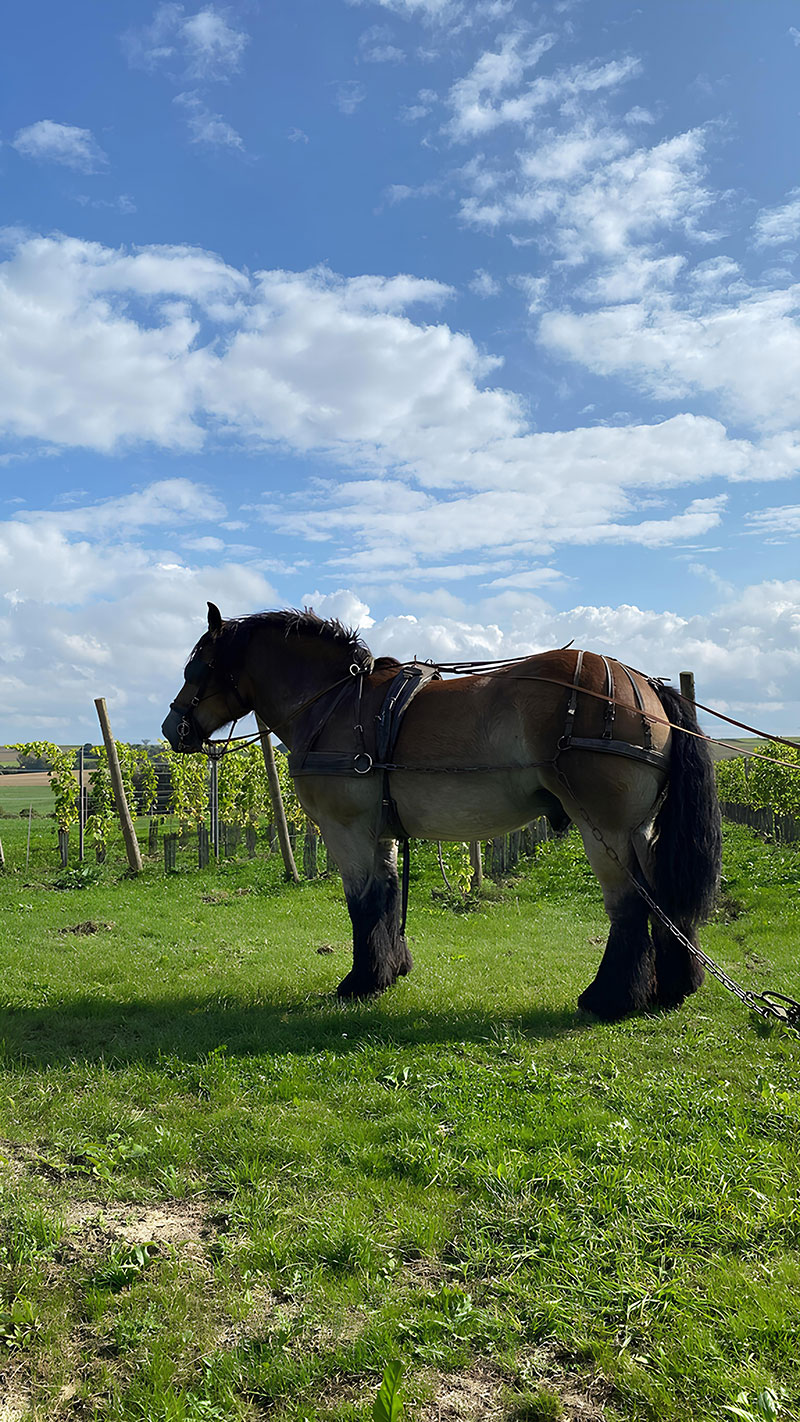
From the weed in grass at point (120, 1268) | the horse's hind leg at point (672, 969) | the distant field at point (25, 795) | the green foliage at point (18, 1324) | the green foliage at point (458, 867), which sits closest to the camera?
the green foliage at point (18, 1324)

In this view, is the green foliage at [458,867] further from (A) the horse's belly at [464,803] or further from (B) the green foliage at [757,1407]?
(B) the green foliage at [757,1407]

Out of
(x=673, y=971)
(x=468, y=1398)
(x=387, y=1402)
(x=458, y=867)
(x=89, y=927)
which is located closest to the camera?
(x=387, y=1402)

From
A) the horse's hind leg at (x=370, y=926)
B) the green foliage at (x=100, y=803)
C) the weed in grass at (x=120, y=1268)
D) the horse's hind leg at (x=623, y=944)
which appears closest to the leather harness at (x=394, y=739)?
the horse's hind leg at (x=370, y=926)

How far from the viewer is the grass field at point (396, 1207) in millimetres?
2426

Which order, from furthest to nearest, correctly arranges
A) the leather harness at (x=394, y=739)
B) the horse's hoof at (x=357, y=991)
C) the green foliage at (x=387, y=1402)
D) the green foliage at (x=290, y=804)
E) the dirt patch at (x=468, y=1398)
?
the green foliage at (x=290, y=804), the horse's hoof at (x=357, y=991), the leather harness at (x=394, y=739), the dirt patch at (x=468, y=1398), the green foliage at (x=387, y=1402)

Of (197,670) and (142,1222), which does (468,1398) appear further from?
(197,670)

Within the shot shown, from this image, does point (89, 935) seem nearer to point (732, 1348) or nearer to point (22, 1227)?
point (22, 1227)

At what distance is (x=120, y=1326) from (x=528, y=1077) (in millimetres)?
2539

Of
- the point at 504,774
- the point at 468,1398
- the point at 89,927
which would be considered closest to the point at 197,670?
the point at 504,774

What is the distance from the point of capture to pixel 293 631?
23.0 ft

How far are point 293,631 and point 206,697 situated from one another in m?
1.00

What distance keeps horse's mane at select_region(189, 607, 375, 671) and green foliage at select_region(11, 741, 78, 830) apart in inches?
481

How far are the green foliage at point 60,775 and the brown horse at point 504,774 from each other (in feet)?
40.1

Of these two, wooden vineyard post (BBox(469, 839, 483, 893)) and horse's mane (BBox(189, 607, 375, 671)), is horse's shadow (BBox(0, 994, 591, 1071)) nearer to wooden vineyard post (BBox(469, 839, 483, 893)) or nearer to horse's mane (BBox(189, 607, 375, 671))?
horse's mane (BBox(189, 607, 375, 671))
